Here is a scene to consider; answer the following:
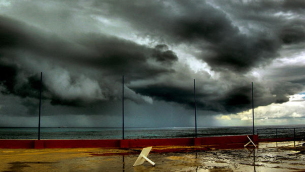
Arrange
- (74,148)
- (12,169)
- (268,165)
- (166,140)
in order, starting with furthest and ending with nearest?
1. (166,140)
2. (74,148)
3. (268,165)
4. (12,169)

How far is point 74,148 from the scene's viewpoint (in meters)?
20.7

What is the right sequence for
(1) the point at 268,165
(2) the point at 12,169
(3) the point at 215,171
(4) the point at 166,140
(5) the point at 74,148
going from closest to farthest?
(3) the point at 215,171 → (2) the point at 12,169 → (1) the point at 268,165 → (5) the point at 74,148 → (4) the point at 166,140

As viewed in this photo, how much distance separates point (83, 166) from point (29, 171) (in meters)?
2.20

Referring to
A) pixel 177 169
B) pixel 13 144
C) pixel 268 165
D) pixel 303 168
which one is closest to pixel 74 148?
pixel 13 144

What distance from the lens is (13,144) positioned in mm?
20938

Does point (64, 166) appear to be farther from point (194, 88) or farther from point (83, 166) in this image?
point (194, 88)

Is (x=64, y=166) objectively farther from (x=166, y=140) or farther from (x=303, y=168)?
(x=166, y=140)

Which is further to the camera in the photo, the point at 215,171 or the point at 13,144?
the point at 13,144

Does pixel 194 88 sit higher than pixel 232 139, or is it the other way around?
pixel 194 88

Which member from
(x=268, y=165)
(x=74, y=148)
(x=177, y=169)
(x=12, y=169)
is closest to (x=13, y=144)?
(x=74, y=148)

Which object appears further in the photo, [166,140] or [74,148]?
[166,140]

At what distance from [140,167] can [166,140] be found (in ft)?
36.9

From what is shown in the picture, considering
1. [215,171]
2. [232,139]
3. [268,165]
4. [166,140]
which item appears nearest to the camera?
[215,171]

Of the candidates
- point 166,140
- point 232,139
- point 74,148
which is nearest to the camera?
point 74,148
